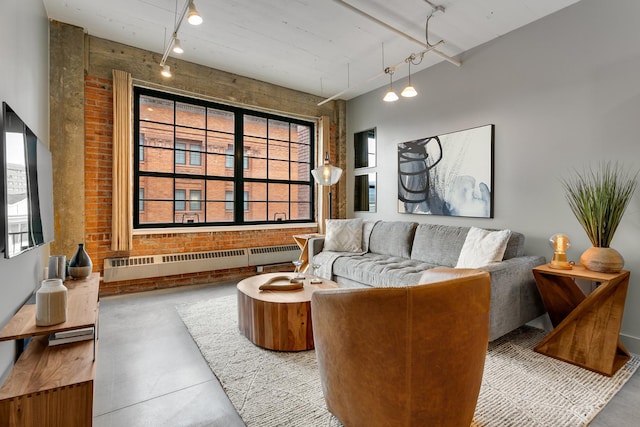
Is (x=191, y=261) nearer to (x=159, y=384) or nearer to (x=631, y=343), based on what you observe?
(x=159, y=384)

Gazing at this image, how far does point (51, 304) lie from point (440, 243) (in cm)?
332

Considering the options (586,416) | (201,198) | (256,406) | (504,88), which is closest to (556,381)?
(586,416)

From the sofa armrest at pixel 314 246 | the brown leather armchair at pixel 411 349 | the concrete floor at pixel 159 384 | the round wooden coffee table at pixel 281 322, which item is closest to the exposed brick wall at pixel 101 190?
the concrete floor at pixel 159 384

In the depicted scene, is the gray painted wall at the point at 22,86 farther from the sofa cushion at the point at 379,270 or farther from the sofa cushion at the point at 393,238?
the sofa cushion at the point at 393,238

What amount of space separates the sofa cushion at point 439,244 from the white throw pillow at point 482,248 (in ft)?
0.56

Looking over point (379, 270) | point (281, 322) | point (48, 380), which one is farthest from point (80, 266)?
point (379, 270)

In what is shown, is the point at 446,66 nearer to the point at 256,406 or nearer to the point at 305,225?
the point at 305,225

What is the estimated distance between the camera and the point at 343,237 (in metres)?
4.20

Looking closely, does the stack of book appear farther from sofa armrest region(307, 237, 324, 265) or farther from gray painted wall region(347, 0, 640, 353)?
gray painted wall region(347, 0, 640, 353)

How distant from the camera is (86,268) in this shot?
2.76 metres

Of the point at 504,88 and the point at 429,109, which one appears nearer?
the point at 504,88

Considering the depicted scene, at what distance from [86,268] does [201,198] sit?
180 centimetres

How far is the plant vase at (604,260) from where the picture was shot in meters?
2.18

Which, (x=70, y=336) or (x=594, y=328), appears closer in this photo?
(x=70, y=336)
